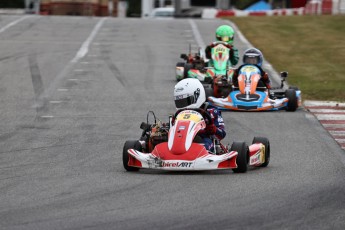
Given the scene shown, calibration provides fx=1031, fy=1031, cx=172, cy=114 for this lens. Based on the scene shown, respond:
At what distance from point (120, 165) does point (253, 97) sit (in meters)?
5.92

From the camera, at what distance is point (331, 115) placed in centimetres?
1709

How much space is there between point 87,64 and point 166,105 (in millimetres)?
7618

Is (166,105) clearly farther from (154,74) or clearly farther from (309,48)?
(309,48)

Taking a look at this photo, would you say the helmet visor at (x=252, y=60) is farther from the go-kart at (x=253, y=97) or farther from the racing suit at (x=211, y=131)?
the racing suit at (x=211, y=131)

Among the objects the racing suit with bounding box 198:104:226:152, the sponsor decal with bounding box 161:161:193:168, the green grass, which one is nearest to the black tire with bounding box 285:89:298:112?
the green grass

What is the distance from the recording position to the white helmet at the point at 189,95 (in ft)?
38.4

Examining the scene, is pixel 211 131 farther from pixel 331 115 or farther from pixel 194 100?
pixel 331 115

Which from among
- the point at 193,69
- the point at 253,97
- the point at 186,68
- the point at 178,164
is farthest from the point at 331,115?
the point at 178,164

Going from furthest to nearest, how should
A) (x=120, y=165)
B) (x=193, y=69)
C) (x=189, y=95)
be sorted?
(x=193, y=69) < (x=120, y=165) < (x=189, y=95)

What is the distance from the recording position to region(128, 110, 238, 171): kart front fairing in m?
11.2

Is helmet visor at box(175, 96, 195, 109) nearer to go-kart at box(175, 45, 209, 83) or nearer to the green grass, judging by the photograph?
the green grass

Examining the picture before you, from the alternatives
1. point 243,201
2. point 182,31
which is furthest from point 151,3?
point 243,201

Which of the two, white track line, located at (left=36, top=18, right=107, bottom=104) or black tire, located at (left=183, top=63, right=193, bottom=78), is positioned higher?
black tire, located at (left=183, top=63, right=193, bottom=78)

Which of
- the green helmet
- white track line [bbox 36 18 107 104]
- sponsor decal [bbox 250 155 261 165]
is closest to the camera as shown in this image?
sponsor decal [bbox 250 155 261 165]
